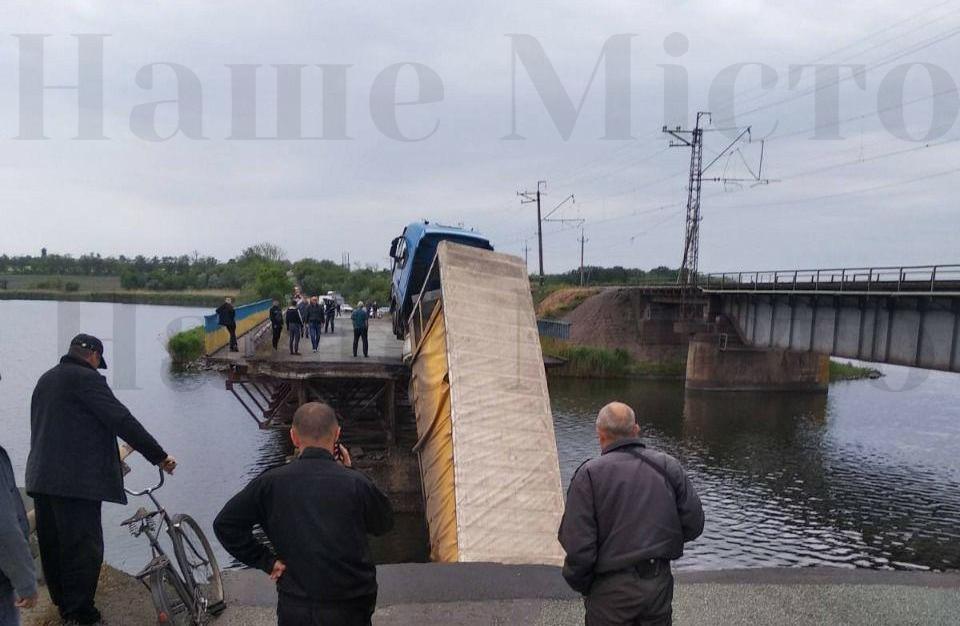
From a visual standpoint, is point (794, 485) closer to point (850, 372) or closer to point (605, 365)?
point (605, 365)

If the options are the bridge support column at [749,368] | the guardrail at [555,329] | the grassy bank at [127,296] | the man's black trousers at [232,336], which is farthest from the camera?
the grassy bank at [127,296]

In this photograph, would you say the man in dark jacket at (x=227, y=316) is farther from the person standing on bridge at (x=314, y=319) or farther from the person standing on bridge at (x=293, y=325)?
the person standing on bridge at (x=314, y=319)

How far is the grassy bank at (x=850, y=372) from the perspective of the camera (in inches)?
2308

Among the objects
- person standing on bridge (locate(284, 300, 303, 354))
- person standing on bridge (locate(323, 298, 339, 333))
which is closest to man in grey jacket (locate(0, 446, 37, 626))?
person standing on bridge (locate(284, 300, 303, 354))

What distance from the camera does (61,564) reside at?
16.5ft

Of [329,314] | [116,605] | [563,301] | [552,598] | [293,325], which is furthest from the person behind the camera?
[563,301]

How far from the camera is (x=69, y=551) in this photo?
16.5 ft

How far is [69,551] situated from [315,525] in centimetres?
277

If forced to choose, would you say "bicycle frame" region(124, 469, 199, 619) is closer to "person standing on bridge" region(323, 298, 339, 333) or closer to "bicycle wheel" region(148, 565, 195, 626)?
A: "bicycle wheel" region(148, 565, 195, 626)

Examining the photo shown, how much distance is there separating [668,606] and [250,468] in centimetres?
2373

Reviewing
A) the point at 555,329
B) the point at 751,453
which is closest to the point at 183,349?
the point at 555,329

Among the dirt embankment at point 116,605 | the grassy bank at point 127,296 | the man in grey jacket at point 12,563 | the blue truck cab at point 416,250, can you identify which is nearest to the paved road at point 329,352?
the blue truck cab at point 416,250

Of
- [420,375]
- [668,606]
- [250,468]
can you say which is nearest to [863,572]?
[668,606]

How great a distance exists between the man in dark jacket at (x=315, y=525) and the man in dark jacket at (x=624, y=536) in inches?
42.5
